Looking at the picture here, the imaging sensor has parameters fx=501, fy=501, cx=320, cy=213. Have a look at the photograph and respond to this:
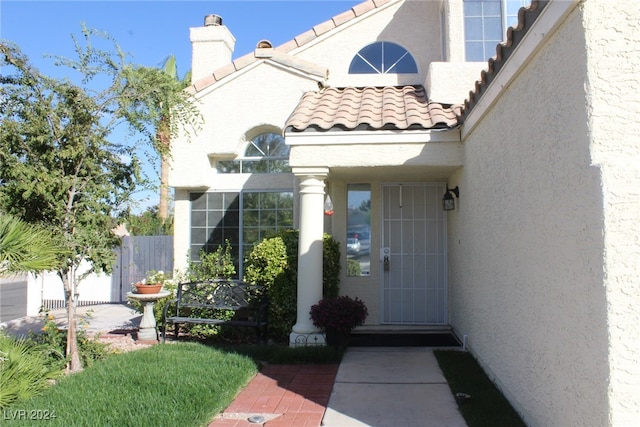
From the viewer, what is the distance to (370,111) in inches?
324

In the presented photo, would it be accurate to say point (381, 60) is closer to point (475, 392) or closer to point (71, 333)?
point (475, 392)

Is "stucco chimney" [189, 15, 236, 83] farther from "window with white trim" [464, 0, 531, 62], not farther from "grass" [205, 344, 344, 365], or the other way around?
"grass" [205, 344, 344, 365]

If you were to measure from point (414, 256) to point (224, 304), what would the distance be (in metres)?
3.54

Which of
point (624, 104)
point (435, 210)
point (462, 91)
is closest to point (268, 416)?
point (624, 104)

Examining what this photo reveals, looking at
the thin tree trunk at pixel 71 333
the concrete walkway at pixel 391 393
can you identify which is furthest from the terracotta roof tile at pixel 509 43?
the thin tree trunk at pixel 71 333

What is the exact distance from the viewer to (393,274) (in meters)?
9.27

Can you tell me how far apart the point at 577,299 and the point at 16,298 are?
62.4 feet

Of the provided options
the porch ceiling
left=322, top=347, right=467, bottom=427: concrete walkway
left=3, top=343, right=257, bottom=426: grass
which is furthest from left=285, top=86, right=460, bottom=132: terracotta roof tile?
left=3, top=343, right=257, bottom=426: grass

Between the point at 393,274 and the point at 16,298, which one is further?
the point at 16,298

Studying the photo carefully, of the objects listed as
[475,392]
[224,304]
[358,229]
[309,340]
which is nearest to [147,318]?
[224,304]

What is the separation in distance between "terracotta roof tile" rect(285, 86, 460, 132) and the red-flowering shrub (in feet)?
8.71

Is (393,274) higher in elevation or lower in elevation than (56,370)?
higher

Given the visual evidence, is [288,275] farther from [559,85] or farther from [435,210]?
[559,85]

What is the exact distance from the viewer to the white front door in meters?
9.20
